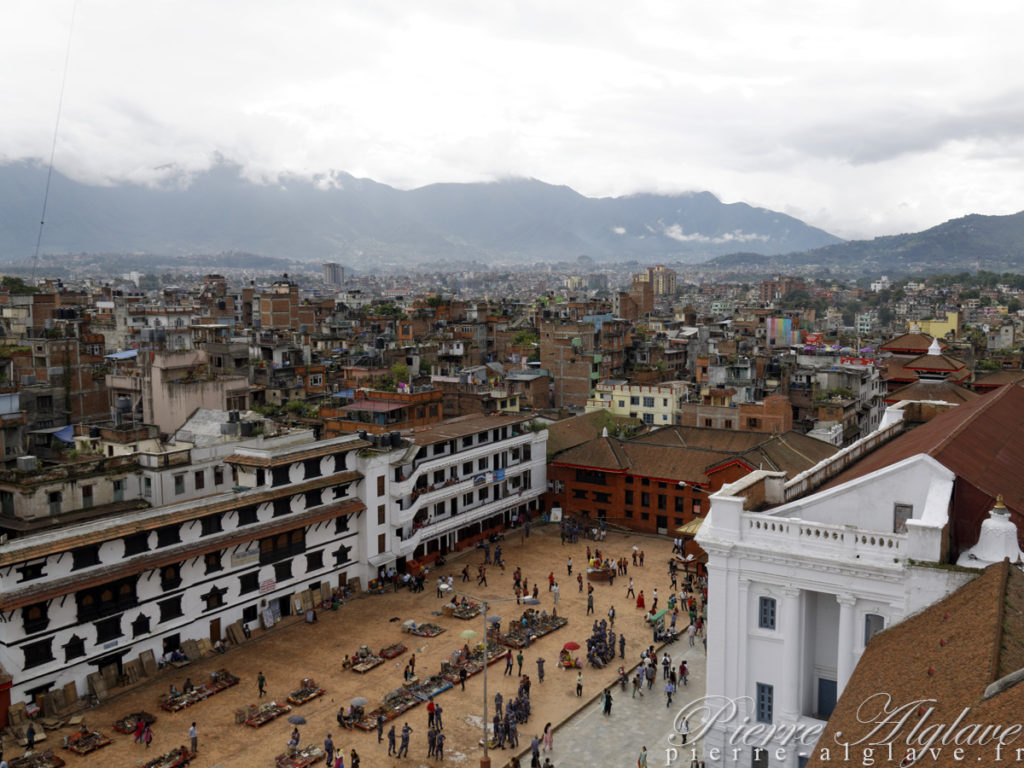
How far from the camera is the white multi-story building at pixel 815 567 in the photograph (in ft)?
77.3

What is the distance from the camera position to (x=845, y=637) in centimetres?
2423

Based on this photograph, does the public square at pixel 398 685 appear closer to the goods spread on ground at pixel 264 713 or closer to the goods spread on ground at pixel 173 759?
the goods spread on ground at pixel 264 713

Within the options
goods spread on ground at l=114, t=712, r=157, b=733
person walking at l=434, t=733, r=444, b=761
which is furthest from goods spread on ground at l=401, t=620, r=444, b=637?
goods spread on ground at l=114, t=712, r=157, b=733

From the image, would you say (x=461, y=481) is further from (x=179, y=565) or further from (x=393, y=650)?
(x=179, y=565)

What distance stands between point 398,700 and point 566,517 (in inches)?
1181

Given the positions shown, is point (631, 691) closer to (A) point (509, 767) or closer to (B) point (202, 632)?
(A) point (509, 767)

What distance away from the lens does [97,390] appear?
82.6m

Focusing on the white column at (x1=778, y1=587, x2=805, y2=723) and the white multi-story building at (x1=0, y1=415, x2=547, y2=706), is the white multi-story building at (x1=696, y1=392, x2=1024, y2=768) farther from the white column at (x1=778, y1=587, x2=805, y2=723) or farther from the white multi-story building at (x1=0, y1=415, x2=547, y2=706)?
the white multi-story building at (x1=0, y1=415, x2=547, y2=706)

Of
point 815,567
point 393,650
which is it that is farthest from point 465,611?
point 815,567

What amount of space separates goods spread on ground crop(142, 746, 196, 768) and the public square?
1.74 feet

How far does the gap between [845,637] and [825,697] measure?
116 inches

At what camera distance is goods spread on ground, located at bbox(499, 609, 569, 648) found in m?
42.8

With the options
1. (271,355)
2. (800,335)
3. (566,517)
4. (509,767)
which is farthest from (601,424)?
(800,335)

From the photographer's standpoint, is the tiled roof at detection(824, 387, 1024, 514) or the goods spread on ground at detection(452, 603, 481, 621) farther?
the goods spread on ground at detection(452, 603, 481, 621)
